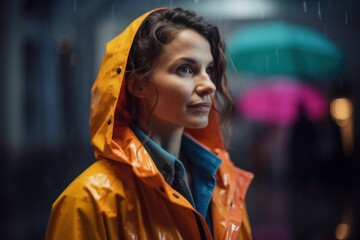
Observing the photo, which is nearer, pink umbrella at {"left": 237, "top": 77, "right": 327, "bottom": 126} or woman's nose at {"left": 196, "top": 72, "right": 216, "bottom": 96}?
woman's nose at {"left": 196, "top": 72, "right": 216, "bottom": 96}

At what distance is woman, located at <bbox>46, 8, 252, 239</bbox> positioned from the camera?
1.57m

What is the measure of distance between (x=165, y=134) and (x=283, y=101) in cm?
564

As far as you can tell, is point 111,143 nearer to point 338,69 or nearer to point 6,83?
point 6,83

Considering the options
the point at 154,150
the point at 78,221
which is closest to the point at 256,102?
the point at 154,150

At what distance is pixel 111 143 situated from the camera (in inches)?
65.4

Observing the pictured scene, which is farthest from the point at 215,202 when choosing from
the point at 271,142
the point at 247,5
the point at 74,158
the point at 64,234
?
the point at 247,5

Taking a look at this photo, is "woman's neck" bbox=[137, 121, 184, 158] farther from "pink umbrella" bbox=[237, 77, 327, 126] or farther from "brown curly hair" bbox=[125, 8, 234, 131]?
"pink umbrella" bbox=[237, 77, 327, 126]

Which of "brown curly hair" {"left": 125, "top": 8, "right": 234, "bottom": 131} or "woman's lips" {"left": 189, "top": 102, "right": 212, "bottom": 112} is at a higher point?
"brown curly hair" {"left": 125, "top": 8, "right": 234, "bottom": 131}

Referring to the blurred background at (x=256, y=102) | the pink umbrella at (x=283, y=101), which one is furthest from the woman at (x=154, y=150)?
the pink umbrella at (x=283, y=101)

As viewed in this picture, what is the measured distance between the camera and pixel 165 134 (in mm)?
1852

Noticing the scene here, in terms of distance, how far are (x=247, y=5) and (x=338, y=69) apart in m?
2.60

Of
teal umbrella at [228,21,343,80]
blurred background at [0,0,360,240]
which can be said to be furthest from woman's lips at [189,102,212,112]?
teal umbrella at [228,21,343,80]

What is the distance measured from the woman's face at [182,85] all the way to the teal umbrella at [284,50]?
4149 mm

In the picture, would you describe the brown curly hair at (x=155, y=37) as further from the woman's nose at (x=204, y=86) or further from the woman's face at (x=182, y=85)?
the woman's nose at (x=204, y=86)
